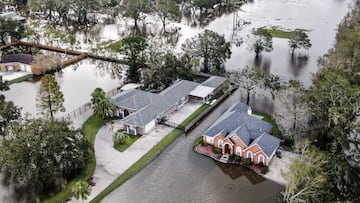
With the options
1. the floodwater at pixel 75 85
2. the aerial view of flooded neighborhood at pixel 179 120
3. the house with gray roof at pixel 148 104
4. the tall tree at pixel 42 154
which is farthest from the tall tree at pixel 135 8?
the tall tree at pixel 42 154

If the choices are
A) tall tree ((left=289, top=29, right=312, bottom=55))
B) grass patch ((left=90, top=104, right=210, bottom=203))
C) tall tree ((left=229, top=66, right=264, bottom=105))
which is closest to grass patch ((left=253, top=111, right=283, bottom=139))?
tall tree ((left=229, top=66, right=264, bottom=105))

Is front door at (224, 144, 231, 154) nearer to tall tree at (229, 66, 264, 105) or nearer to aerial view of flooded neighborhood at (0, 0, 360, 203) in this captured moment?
aerial view of flooded neighborhood at (0, 0, 360, 203)

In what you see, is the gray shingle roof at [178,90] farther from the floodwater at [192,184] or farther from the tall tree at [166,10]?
the tall tree at [166,10]

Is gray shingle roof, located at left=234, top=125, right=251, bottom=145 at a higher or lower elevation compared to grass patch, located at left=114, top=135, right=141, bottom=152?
higher

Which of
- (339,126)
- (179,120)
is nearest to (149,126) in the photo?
(179,120)

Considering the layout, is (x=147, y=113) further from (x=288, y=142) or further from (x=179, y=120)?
(x=288, y=142)

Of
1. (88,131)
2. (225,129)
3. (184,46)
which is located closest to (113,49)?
(184,46)
